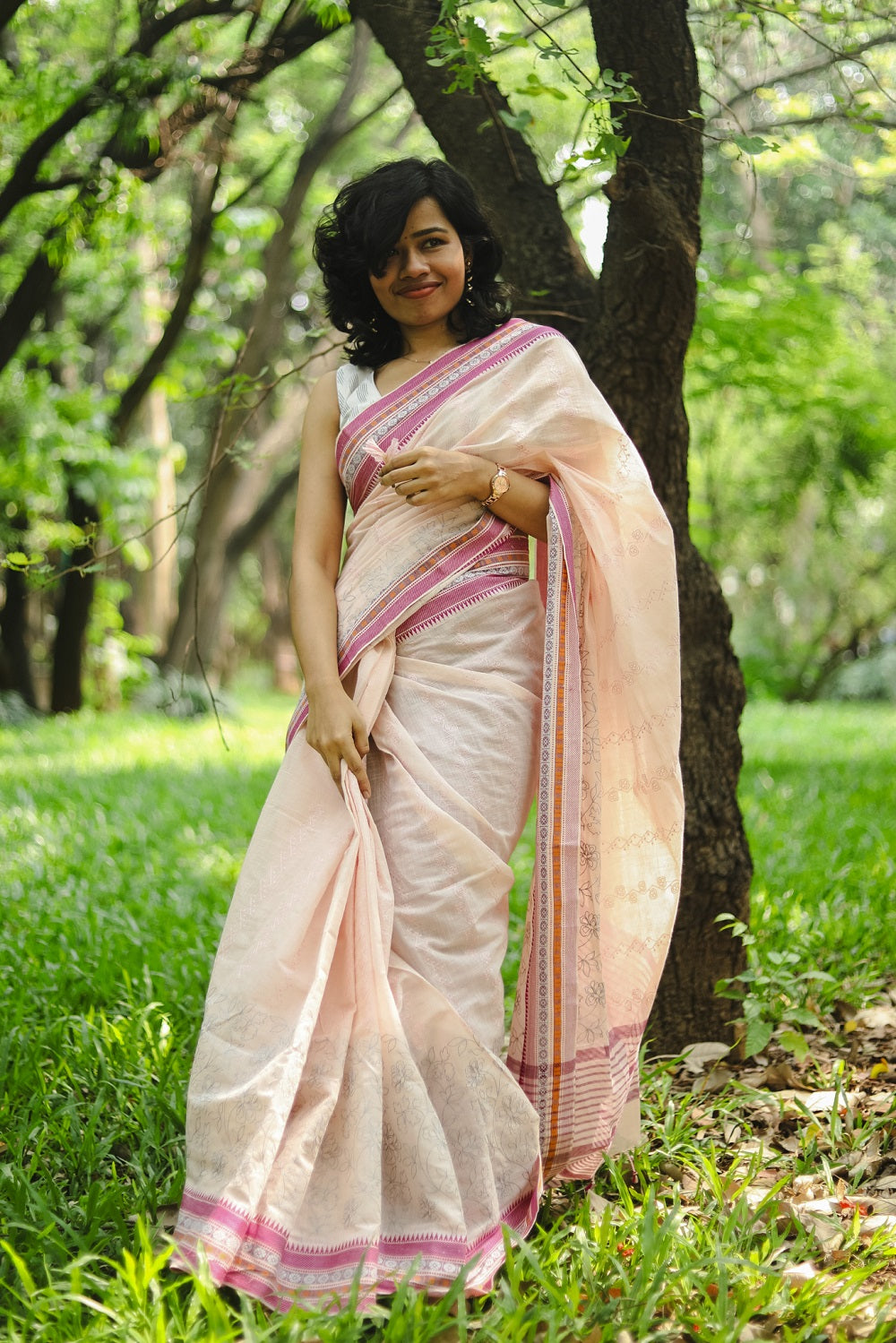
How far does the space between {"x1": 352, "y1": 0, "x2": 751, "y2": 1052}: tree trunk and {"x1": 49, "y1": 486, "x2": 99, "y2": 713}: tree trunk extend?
277 inches

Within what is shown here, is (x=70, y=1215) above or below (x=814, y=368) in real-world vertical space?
below

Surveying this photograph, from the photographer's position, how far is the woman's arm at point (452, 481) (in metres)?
2.30

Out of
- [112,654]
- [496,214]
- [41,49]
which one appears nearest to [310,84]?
[41,49]

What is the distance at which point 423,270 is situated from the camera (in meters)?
2.41

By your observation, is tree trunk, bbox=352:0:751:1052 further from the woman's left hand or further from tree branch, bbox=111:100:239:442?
tree branch, bbox=111:100:239:442

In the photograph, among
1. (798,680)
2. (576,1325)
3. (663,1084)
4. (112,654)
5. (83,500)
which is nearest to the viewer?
(576,1325)

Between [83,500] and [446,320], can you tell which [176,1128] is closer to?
[446,320]

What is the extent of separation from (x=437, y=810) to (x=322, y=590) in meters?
0.52

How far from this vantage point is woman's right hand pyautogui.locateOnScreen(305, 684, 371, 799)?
88.7 inches

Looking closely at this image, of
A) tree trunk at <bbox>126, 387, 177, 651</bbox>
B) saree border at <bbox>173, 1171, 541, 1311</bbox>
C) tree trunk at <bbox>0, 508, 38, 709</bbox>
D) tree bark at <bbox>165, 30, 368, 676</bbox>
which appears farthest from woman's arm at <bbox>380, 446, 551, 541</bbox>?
tree trunk at <bbox>126, 387, 177, 651</bbox>

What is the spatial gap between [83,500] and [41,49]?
3372 mm

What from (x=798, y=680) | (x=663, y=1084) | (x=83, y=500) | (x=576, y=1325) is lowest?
(x=798, y=680)

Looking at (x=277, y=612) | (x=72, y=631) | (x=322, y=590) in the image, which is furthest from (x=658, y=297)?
(x=277, y=612)

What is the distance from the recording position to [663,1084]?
276 cm
